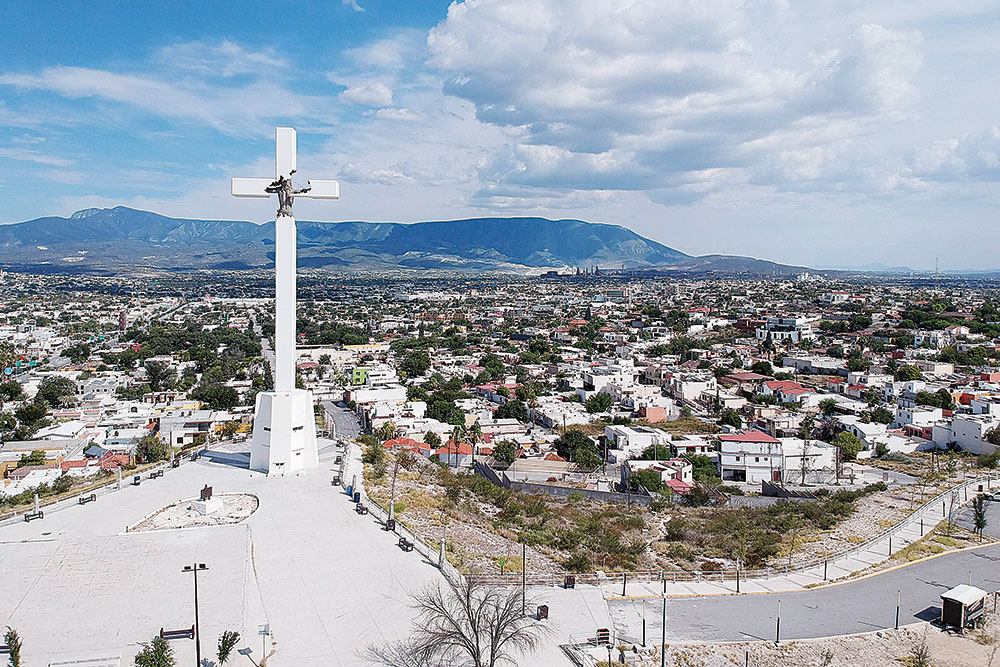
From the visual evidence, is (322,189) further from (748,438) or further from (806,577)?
(748,438)

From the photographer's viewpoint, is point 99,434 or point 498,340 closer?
point 99,434

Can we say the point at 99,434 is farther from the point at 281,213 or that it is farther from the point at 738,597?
the point at 738,597

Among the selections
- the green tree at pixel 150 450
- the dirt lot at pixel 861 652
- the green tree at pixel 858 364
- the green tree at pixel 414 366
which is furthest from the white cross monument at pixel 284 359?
the green tree at pixel 858 364

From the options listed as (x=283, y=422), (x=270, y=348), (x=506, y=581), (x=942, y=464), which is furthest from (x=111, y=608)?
(x=270, y=348)

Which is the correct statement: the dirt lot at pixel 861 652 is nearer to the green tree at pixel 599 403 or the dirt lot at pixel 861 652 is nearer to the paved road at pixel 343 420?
the paved road at pixel 343 420

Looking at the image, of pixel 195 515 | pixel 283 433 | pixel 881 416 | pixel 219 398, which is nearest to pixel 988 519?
pixel 283 433

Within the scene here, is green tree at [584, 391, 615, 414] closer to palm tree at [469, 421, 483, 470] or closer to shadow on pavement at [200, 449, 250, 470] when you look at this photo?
palm tree at [469, 421, 483, 470]
